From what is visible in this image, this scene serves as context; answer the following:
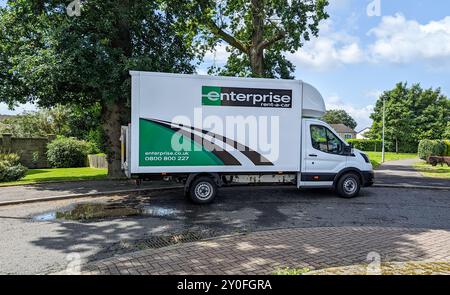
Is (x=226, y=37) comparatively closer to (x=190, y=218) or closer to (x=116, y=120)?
(x=116, y=120)

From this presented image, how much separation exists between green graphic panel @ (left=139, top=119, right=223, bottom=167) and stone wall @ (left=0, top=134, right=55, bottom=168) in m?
15.1

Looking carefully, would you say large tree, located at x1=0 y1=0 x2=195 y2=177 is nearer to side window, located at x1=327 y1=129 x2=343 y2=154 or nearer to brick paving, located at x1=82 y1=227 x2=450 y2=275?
side window, located at x1=327 y1=129 x2=343 y2=154

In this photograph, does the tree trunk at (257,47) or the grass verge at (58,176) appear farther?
the tree trunk at (257,47)

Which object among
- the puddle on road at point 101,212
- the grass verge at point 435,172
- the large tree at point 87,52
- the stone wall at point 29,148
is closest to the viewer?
the puddle on road at point 101,212

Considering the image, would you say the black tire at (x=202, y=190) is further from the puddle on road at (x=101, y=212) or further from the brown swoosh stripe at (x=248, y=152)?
the brown swoosh stripe at (x=248, y=152)

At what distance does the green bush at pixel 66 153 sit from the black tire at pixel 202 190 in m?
16.0

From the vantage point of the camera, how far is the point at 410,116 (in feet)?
180

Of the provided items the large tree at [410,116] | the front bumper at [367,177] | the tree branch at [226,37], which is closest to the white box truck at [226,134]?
the front bumper at [367,177]

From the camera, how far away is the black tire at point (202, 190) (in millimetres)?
9172

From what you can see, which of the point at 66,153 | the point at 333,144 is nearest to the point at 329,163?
the point at 333,144

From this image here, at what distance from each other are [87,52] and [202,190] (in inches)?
255

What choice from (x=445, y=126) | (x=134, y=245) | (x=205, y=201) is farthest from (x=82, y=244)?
(x=445, y=126)

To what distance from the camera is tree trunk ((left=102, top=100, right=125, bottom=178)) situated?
14.3 m

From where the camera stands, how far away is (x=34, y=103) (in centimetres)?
1401
